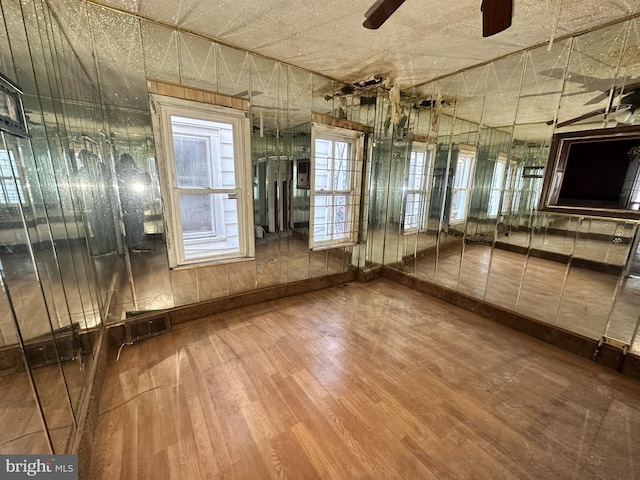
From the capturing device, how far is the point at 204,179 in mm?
2510

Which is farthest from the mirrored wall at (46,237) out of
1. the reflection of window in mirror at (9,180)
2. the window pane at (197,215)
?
the window pane at (197,215)

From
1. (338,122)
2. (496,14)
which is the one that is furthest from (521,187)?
(338,122)

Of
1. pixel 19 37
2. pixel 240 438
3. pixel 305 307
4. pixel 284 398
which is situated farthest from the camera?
pixel 305 307

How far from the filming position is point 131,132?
2.07m

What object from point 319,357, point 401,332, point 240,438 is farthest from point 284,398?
point 401,332

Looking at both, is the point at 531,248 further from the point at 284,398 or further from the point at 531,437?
the point at 284,398

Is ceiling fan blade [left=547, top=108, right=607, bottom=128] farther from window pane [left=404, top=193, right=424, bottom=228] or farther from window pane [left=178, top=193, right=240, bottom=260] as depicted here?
window pane [left=178, top=193, right=240, bottom=260]

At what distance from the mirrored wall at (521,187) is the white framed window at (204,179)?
2301 mm

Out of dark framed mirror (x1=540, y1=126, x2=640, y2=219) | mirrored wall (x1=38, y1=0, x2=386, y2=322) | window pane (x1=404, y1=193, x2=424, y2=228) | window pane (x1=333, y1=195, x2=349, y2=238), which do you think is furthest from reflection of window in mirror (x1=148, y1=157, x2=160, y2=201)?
dark framed mirror (x1=540, y1=126, x2=640, y2=219)

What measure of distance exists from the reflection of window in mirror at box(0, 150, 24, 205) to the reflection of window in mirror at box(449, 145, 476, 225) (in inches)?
142

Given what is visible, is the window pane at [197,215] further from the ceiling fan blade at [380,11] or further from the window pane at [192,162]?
the ceiling fan blade at [380,11]

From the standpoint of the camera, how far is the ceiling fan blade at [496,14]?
1.20 meters

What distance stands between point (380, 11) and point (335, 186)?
7.10 feet

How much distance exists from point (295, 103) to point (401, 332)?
2784mm
